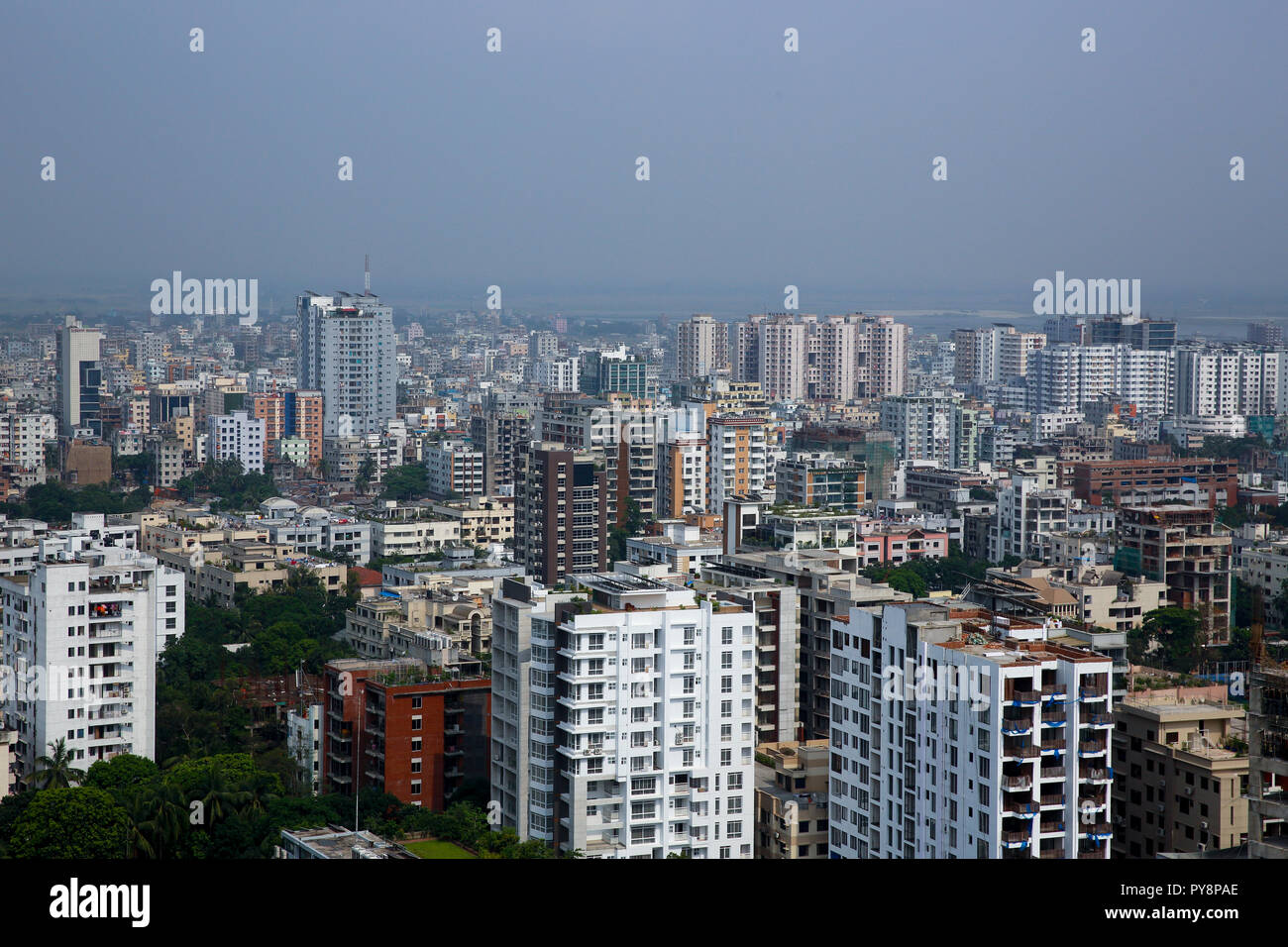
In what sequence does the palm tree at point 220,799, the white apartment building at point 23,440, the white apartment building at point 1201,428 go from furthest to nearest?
the white apartment building at point 1201,428, the white apartment building at point 23,440, the palm tree at point 220,799

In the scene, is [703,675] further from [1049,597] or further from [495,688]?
[1049,597]

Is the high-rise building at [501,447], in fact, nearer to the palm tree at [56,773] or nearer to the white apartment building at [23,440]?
the white apartment building at [23,440]

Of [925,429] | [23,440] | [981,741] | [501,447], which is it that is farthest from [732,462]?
[981,741]

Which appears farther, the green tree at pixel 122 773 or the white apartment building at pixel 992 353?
the white apartment building at pixel 992 353

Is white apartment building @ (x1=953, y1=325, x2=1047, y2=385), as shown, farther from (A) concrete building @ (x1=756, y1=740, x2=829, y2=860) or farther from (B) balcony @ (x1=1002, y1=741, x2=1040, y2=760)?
(B) balcony @ (x1=1002, y1=741, x2=1040, y2=760)

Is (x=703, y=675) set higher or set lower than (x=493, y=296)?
lower

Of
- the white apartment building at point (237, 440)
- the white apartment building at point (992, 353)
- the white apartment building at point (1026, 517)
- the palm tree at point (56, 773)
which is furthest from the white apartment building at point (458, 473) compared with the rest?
the white apartment building at point (992, 353)
